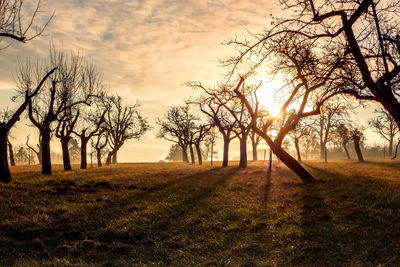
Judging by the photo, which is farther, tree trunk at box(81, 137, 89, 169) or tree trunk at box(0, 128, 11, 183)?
tree trunk at box(81, 137, 89, 169)

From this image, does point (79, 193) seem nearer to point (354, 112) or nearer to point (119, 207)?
point (119, 207)

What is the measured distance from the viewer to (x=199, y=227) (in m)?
9.63

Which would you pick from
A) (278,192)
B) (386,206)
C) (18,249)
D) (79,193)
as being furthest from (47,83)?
(386,206)

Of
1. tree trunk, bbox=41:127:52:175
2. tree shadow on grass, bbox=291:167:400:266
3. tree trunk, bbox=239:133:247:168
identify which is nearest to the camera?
tree shadow on grass, bbox=291:167:400:266

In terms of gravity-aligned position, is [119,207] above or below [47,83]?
below

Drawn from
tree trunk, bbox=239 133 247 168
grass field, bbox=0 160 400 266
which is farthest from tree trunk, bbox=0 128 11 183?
tree trunk, bbox=239 133 247 168

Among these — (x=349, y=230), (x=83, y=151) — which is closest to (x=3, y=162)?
(x=83, y=151)

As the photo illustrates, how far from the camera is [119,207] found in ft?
38.4

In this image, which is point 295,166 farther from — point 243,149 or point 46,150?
point 46,150

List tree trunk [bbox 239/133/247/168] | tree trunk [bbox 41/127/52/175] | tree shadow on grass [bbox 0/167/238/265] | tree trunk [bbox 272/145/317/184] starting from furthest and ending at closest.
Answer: tree trunk [bbox 239/133/247/168]
tree trunk [bbox 41/127/52/175]
tree trunk [bbox 272/145/317/184]
tree shadow on grass [bbox 0/167/238/265]

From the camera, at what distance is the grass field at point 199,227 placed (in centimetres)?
723

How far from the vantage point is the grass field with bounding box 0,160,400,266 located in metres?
7.23

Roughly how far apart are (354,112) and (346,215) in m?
7.01

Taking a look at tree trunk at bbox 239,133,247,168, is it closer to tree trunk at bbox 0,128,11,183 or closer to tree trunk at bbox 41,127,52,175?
tree trunk at bbox 41,127,52,175
